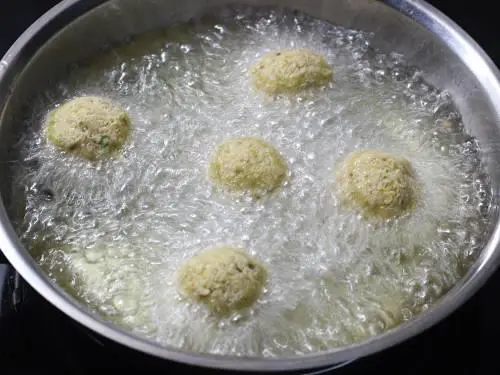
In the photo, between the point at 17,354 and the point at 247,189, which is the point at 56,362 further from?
the point at 247,189

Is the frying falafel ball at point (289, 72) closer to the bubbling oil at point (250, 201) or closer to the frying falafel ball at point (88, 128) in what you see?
the bubbling oil at point (250, 201)

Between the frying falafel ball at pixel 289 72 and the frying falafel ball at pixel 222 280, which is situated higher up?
the frying falafel ball at pixel 289 72

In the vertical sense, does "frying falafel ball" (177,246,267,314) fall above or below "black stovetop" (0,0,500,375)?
above

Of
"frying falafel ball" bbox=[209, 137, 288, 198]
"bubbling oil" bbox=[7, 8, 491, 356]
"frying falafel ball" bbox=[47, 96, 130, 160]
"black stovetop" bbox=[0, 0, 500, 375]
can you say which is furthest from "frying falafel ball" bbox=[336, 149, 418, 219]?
"frying falafel ball" bbox=[47, 96, 130, 160]

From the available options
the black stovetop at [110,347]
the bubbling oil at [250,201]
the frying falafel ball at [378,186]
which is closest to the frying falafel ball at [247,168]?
the bubbling oil at [250,201]

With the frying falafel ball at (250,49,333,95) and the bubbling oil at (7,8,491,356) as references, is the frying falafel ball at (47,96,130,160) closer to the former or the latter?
the bubbling oil at (7,8,491,356)
